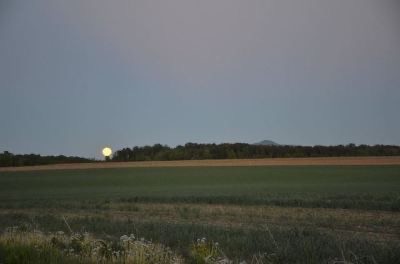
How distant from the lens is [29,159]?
306 feet

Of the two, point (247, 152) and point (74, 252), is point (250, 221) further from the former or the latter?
point (247, 152)

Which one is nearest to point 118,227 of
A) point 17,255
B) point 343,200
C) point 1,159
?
point 17,255

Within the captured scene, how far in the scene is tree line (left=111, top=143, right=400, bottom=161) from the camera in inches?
3361

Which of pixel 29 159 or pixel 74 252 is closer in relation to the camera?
pixel 74 252

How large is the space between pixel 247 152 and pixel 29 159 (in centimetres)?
4387

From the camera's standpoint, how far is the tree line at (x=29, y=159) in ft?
296

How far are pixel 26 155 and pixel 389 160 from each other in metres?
69.4

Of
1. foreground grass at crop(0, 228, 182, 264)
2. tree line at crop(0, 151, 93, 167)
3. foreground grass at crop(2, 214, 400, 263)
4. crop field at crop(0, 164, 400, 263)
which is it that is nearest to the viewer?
foreground grass at crop(0, 228, 182, 264)

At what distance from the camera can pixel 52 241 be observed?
1027 cm

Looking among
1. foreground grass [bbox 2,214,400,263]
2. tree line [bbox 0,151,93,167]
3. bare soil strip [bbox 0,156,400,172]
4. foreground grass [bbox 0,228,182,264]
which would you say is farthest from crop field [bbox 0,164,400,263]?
tree line [bbox 0,151,93,167]

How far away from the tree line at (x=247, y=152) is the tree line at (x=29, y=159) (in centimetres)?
1188

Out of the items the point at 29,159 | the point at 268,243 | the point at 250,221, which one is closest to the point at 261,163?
the point at 29,159

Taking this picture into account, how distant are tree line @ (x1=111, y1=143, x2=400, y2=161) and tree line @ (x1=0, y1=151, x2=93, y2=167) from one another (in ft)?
39.0

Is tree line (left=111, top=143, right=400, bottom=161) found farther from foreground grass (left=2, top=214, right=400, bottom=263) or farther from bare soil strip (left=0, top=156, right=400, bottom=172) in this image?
foreground grass (left=2, top=214, right=400, bottom=263)
